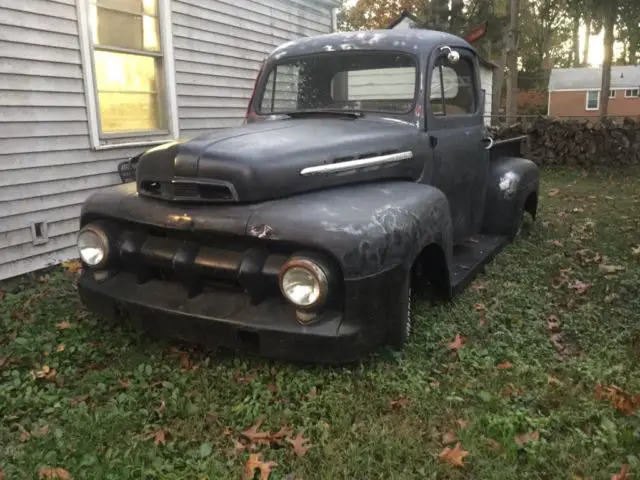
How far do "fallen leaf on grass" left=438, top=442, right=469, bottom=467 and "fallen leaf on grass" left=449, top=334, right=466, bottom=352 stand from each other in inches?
39.7

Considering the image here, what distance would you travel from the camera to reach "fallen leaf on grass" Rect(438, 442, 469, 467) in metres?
2.42

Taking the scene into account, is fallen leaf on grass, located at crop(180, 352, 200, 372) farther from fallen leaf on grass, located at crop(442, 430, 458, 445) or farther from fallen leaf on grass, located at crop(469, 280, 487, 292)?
fallen leaf on grass, located at crop(469, 280, 487, 292)

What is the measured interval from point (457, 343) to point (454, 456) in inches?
44.3

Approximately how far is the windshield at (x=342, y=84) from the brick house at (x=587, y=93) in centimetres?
4045

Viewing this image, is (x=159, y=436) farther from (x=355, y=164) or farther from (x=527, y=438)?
(x=355, y=164)

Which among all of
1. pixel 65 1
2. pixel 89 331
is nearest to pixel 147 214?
pixel 89 331

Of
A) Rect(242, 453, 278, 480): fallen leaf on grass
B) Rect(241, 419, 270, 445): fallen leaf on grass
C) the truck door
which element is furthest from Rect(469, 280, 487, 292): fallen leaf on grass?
Rect(242, 453, 278, 480): fallen leaf on grass

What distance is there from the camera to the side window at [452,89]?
4168mm

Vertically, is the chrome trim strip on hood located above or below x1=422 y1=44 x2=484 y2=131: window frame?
below

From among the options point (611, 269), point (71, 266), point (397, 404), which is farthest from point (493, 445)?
point (71, 266)

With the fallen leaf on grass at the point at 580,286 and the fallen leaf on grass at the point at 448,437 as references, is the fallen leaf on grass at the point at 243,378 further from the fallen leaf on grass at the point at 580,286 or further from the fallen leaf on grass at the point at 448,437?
the fallen leaf on grass at the point at 580,286

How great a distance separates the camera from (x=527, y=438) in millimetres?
2578

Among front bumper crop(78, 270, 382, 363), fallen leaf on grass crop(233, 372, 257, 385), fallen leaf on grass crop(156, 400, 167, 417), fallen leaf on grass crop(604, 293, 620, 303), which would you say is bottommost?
fallen leaf on grass crop(156, 400, 167, 417)

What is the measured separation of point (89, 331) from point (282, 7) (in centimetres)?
636
